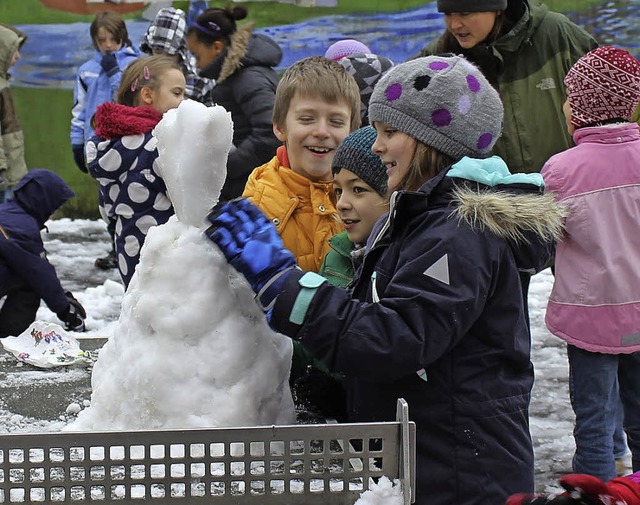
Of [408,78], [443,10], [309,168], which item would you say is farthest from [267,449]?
[443,10]

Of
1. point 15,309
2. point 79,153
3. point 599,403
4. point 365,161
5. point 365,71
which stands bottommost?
point 15,309

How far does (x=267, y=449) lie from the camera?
5.18 ft

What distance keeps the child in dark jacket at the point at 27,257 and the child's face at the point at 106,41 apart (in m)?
1.84

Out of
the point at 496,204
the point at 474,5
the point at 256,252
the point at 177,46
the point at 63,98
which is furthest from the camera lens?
the point at 63,98

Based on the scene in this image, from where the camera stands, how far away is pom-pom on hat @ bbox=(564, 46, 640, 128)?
137 inches

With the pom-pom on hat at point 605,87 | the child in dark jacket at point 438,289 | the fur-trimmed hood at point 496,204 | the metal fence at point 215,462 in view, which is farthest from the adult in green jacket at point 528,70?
the metal fence at point 215,462

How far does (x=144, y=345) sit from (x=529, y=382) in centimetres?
82

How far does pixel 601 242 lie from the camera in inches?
134

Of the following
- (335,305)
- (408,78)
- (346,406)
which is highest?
(408,78)

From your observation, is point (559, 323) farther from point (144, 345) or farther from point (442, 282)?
point (144, 345)

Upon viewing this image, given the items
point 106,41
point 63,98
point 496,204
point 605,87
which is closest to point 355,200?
point 496,204

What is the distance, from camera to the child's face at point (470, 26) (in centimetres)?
404

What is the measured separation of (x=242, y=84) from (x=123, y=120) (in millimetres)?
888

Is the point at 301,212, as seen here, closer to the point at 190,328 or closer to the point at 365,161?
the point at 365,161
